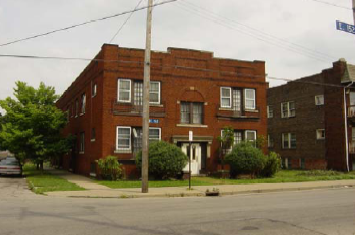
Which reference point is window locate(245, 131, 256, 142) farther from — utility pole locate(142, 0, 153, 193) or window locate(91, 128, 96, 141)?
utility pole locate(142, 0, 153, 193)

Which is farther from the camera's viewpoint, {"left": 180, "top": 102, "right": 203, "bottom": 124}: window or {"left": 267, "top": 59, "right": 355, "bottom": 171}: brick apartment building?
{"left": 267, "top": 59, "right": 355, "bottom": 171}: brick apartment building

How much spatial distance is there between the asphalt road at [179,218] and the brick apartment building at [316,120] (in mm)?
16627

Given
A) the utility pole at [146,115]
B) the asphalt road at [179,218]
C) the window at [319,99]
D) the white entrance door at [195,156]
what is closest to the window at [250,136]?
the white entrance door at [195,156]

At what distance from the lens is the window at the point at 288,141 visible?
36263 millimetres

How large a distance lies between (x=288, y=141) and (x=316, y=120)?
446cm

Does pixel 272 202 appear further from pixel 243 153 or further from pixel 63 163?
pixel 63 163

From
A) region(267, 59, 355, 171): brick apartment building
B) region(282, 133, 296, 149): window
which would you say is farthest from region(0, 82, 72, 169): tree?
region(282, 133, 296, 149): window

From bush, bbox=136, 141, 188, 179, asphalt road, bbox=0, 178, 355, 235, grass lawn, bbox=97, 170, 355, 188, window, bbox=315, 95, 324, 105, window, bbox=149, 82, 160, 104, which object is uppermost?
window, bbox=315, 95, 324, 105

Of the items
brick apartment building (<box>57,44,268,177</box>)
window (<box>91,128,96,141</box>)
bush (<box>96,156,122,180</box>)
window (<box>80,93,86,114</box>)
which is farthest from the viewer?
window (<box>80,93,86,114</box>)

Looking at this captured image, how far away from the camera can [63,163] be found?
37.8 meters

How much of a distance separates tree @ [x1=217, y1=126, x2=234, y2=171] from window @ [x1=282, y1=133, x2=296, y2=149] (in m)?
13.8

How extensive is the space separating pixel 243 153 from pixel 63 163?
71.4 feet

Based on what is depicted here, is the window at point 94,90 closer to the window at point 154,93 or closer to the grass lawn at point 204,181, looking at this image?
the window at point 154,93

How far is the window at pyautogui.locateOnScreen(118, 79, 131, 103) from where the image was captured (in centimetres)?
2298
